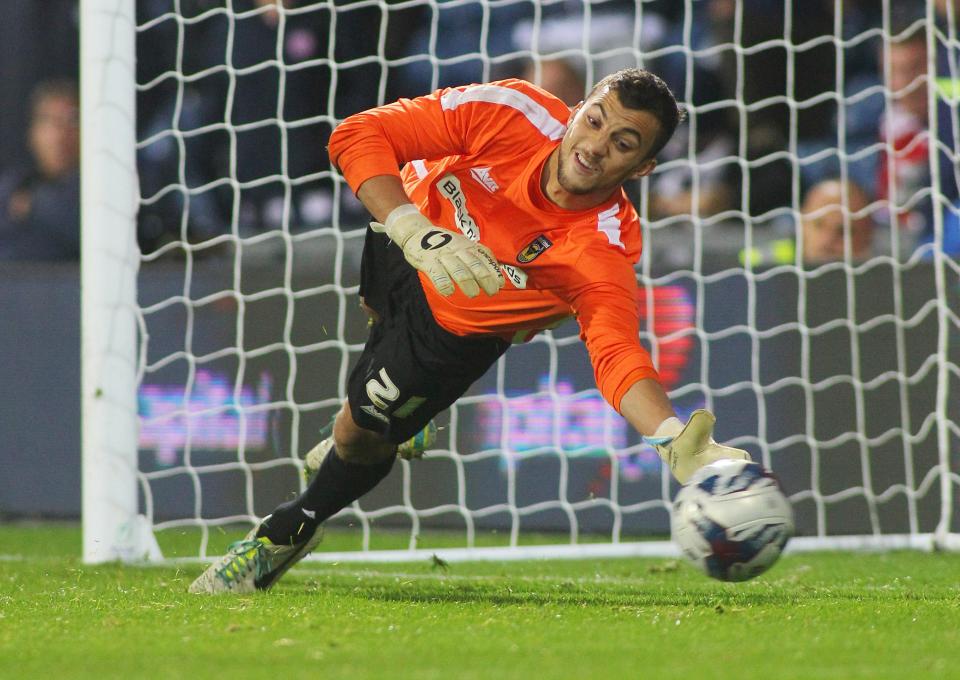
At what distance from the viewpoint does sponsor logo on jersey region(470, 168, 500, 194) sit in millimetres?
3564

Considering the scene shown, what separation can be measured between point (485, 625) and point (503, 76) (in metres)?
5.00

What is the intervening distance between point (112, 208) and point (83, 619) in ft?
6.47

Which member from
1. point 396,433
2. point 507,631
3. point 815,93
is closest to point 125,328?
point 396,433

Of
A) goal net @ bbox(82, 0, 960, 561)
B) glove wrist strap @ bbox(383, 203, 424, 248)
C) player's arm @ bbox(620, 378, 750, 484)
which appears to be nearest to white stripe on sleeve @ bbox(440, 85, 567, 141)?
glove wrist strap @ bbox(383, 203, 424, 248)

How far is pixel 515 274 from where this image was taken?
3504 millimetres

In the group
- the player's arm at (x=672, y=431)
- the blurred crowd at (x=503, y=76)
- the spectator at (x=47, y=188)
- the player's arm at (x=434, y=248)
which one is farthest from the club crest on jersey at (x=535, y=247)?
the spectator at (x=47, y=188)

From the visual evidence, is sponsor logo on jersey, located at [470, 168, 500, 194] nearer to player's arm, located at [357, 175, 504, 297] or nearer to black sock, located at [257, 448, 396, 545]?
player's arm, located at [357, 175, 504, 297]

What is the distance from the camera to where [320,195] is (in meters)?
7.48

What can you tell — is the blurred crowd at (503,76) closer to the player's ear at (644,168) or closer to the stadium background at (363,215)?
the stadium background at (363,215)

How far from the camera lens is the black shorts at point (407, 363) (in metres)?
3.69

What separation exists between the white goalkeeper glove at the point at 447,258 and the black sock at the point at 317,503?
1022 millimetres

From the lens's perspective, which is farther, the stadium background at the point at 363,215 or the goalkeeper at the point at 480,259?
the stadium background at the point at 363,215

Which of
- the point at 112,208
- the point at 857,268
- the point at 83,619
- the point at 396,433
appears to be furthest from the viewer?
the point at 857,268

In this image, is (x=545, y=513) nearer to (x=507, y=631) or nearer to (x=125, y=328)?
(x=125, y=328)
